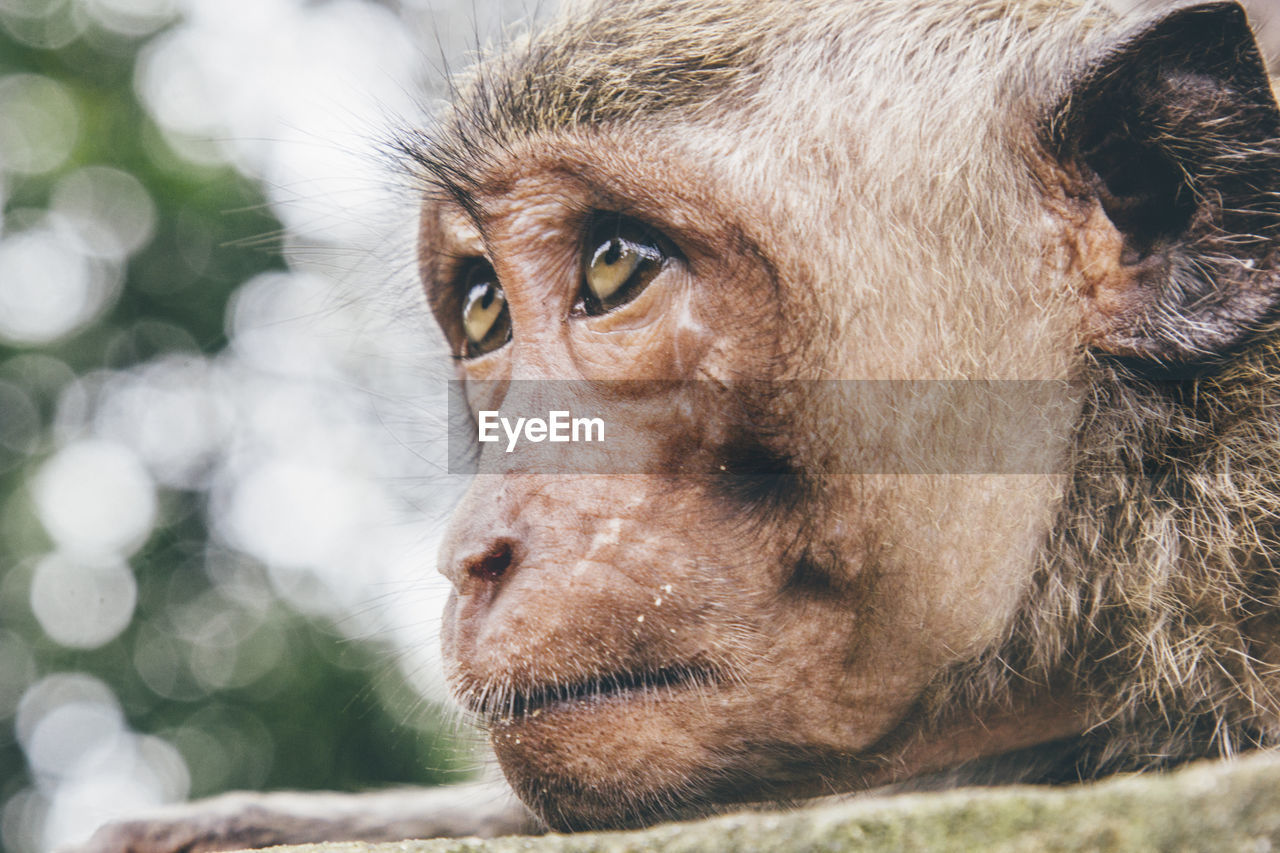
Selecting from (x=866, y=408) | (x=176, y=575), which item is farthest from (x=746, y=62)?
(x=176, y=575)

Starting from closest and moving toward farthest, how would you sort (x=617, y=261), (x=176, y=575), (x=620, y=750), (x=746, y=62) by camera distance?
(x=620, y=750) → (x=617, y=261) → (x=746, y=62) → (x=176, y=575)

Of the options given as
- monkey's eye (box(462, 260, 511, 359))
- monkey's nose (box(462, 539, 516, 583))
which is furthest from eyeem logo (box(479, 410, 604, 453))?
monkey's eye (box(462, 260, 511, 359))

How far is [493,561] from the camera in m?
2.05

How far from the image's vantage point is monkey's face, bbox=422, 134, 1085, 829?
2.01m

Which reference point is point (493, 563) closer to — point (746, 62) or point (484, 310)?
point (484, 310)

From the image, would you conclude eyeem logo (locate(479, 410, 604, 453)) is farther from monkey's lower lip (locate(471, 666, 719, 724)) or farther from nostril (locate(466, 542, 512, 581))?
monkey's lower lip (locate(471, 666, 719, 724))

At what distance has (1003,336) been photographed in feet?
7.27

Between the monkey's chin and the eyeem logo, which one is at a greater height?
the eyeem logo

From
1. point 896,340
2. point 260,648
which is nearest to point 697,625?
point 896,340

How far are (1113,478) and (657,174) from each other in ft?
3.52

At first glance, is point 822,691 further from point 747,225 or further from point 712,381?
point 747,225

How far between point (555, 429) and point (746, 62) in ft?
3.01

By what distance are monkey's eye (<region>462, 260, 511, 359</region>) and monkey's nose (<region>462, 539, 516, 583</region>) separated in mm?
844
